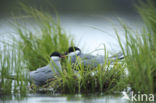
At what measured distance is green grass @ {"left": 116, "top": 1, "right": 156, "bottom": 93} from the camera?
401 centimetres

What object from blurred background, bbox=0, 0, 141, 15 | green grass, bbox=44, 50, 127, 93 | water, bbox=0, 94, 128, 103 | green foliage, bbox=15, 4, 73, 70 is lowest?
water, bbox=0, 94, 128, 103

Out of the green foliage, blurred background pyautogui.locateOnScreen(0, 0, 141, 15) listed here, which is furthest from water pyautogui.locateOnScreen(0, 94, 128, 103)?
blurred background pyautogui.locateOnScreen(0, 0, 141, 15)

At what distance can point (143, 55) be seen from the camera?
13.3 feet

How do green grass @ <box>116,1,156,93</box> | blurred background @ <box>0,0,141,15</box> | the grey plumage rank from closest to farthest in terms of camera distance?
green grass @ <box>116,1,156,93</box> < the grey plumage < blurred background @ <box>0,0,141,15</box>

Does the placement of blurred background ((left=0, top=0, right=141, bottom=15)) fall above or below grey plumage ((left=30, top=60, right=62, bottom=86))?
above

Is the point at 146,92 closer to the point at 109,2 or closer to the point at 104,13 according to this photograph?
the point at 104,13

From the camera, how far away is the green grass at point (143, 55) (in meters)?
4.01

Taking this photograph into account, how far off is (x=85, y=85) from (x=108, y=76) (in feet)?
1.23

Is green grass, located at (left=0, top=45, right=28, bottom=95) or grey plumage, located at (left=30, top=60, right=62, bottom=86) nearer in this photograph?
green grass, located at (left=0, top=45, right=28, bottom=95)

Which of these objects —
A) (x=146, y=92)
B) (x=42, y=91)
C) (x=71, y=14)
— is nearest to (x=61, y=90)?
(x=42, y=91)

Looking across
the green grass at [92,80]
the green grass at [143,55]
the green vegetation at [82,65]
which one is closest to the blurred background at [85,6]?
the green vegetation at [82,65]

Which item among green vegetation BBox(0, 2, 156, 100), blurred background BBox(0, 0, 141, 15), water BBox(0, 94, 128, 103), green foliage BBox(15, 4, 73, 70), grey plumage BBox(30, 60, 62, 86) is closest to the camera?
green vegetation BBox(0, 2, 156, 100)

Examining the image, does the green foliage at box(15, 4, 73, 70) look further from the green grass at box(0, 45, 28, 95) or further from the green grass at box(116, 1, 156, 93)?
the green grass at box(116, 1, 156, 93)

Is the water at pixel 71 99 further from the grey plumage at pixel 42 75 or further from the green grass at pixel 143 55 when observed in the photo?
the grey plumage at pixel 42 75
